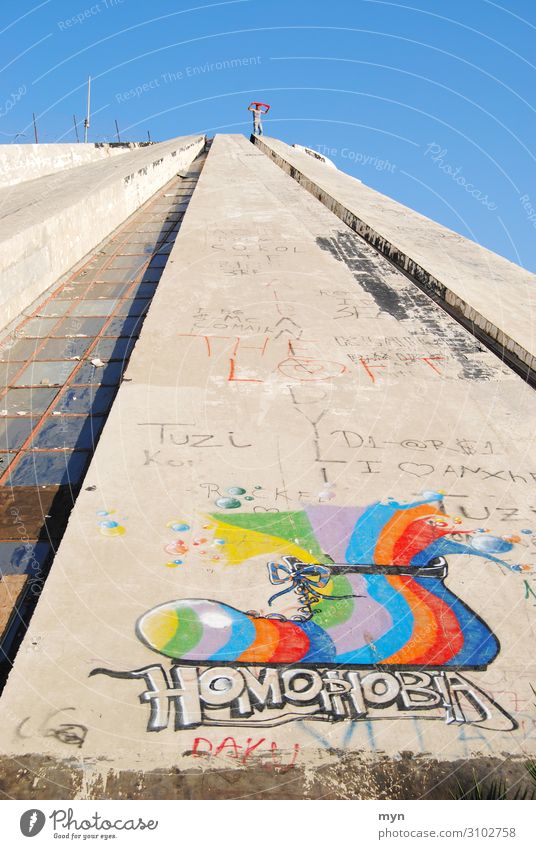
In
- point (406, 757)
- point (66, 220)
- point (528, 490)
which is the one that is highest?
point (66, 220)

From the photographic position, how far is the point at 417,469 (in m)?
5.19

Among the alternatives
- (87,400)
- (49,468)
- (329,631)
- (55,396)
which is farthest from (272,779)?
(55,396)

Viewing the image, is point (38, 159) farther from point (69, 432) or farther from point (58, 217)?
point (69, 432)

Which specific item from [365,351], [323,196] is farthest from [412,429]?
[323,196]

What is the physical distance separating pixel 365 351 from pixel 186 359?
2003 mm

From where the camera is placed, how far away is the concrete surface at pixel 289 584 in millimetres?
3000

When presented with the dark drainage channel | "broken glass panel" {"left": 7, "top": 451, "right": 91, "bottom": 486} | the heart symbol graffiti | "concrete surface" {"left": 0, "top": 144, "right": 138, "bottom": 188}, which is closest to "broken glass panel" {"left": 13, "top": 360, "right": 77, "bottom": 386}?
the dark drainage channel

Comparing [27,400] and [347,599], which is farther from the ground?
[27,400]

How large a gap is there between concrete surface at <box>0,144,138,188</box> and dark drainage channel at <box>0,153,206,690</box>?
17.7ft

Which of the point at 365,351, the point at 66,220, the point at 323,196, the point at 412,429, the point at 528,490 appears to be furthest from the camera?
the point at 323,196

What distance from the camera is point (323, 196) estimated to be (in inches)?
589

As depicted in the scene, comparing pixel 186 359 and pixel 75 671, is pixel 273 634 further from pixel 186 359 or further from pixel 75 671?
pixel 186 359

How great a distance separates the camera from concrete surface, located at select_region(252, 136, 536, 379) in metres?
7.81
